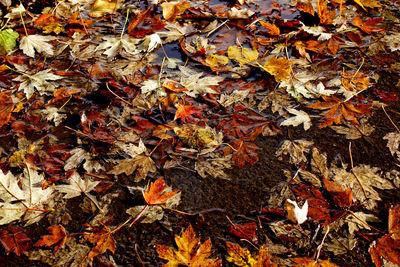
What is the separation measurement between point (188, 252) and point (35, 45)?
1872 mm

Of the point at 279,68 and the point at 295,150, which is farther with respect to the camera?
the point at 279,68

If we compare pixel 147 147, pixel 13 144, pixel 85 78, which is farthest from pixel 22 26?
pixel 147 147

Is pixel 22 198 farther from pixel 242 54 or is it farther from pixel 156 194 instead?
pixel 242 54

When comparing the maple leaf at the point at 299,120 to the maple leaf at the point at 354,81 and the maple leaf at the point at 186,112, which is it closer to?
the maple leaf at the point at 354,81

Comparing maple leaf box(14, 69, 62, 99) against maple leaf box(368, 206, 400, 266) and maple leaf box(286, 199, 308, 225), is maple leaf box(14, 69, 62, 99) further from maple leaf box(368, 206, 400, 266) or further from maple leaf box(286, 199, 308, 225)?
maple leaf box(368, 206, 400, 266)

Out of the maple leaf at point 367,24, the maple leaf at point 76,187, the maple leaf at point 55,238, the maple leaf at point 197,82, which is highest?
the maple leaf at point 367,24

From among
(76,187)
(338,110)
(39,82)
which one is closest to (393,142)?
(338,110)

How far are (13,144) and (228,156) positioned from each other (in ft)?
3.81

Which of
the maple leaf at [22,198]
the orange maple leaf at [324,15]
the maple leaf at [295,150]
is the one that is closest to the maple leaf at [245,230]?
the maple leaf at [295,150]

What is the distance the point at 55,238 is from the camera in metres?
1.20

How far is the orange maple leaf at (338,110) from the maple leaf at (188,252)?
949 mm

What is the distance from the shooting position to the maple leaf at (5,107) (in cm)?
163

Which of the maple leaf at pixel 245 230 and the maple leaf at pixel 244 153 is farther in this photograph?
the maple leaf at pixel 244 153

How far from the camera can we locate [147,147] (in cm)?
150
